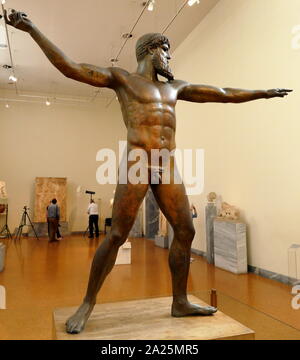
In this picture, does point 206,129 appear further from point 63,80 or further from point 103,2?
point 63,80

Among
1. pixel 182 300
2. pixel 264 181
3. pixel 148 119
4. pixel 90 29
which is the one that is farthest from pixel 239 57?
pixel 182 300

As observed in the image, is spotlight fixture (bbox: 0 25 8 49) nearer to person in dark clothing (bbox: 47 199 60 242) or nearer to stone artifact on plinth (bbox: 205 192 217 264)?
person in dark clothing (bbox: 47 199 60 242)

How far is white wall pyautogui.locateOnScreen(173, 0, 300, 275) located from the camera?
569cm

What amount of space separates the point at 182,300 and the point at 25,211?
36.5ft

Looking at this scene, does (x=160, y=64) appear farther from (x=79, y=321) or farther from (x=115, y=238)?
(x=79, y=321)

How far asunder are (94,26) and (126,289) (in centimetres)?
743

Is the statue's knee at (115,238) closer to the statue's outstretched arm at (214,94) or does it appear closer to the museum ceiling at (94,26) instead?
the statue's outstretched arm at (214,94)

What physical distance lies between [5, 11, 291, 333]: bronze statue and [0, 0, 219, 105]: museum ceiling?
5209mm

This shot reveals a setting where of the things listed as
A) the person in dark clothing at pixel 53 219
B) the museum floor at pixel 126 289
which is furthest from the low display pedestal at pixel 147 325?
the person in dark clothing at pixel 53 219

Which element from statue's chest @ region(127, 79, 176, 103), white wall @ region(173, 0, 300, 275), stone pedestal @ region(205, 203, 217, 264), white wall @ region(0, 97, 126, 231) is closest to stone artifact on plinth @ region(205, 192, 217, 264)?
stone pedestal @ region(205, 203, 217, 264)

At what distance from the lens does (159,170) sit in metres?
2.57

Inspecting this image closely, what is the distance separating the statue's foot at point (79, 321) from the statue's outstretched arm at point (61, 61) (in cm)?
175

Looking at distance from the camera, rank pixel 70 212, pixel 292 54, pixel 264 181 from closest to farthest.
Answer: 1. pixel 292 54
2. pixel 264 181
3. pixel 70 212

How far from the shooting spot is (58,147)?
14.1 meters
